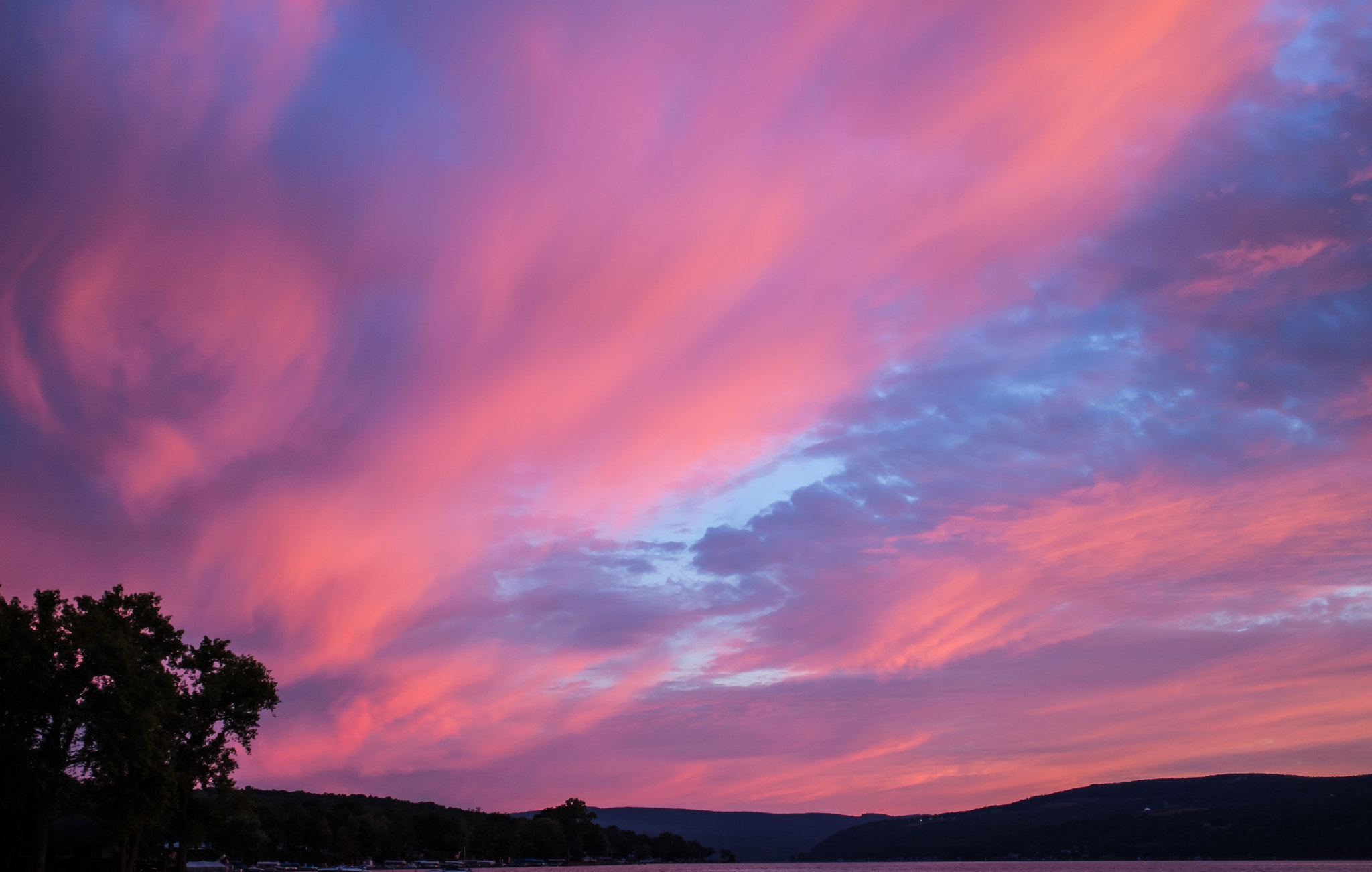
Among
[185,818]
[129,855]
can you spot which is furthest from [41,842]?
[185,818]

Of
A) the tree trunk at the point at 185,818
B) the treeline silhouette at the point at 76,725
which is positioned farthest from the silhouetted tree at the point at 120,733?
the tree trunk at the point at 185,818

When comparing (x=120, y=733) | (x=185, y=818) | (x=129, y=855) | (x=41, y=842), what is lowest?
(x=129, y=855)

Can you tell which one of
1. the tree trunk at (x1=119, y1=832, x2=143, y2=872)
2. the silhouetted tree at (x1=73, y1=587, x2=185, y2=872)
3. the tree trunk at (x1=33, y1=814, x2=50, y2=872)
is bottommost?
the tree trunk at (x1=119, y1=832, x2=143, y2=872)

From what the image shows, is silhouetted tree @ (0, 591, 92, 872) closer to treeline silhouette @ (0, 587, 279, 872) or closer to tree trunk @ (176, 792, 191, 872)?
treeline silhouette @ (0, 587, 279, 872)

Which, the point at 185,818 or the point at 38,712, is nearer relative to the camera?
the point at 38,712

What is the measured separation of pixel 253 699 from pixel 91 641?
19.2 metres

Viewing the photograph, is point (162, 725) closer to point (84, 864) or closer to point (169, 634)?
point (169, 634)

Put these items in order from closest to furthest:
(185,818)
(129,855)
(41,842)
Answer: (41,842) < (129,855) < (185,818)

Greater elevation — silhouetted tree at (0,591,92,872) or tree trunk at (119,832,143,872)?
silhouetted tree at (0,591,92,872)

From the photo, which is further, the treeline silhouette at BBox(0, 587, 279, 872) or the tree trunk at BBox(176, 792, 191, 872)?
the tree trunk at BBox(176, 792, 191, 872)

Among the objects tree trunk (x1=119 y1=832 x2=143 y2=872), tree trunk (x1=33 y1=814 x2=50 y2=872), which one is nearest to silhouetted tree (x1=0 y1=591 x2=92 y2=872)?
tree trunk (x1=33 y1=814 x2=50 y2=872)

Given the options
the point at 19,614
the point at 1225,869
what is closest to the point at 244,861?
the point at 19,614

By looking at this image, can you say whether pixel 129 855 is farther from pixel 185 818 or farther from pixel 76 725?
pixel 76 725

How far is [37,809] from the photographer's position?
61438 mm
